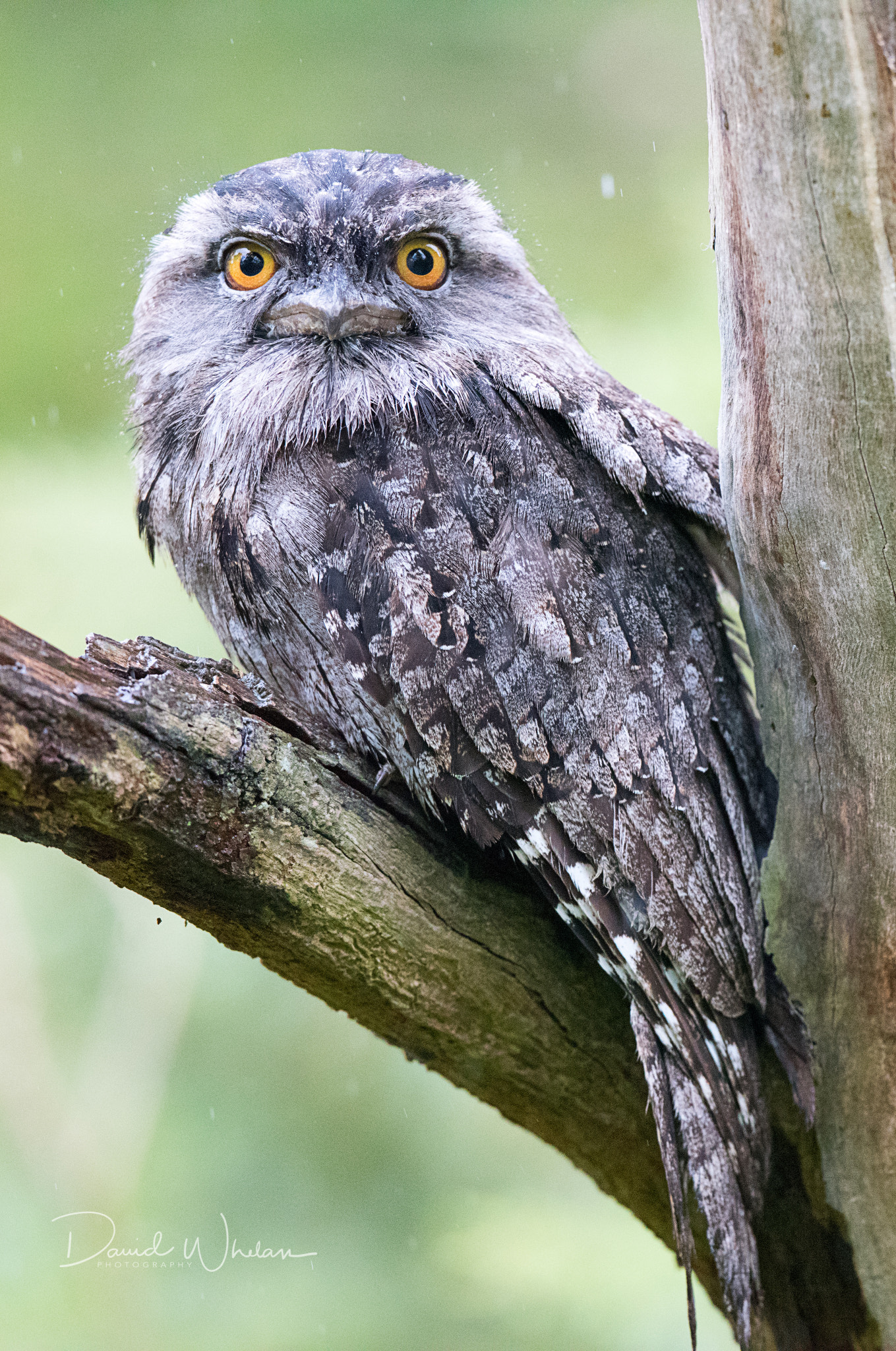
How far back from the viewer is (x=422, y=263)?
1.99m

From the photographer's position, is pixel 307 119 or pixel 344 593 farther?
pixel 307 119

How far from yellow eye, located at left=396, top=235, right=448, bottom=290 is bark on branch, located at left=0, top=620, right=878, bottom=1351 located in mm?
884

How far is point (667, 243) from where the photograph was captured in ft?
11.6

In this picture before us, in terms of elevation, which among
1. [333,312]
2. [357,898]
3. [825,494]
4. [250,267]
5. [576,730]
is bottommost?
[357,898]

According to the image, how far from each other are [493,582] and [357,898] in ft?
1.77

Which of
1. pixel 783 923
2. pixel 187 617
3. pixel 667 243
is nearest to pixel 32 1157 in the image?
pixel 187 617

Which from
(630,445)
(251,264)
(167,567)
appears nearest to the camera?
(630,445)

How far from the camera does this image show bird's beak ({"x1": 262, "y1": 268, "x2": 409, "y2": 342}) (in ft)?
5.94

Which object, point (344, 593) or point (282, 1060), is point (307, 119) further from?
point (282, 1060)

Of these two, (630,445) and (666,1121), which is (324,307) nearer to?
(630,445)

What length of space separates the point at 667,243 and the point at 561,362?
191 centimetres

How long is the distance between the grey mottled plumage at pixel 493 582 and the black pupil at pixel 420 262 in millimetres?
43

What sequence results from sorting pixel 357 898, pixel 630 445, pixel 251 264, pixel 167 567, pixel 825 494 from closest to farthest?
1. pixel 825 494
2. pixel 357 898
3. pixel 630 445
4. pixel 251 264
5. pixel 167 567

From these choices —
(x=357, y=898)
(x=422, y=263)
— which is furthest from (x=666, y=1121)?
(x=422, y=263)
